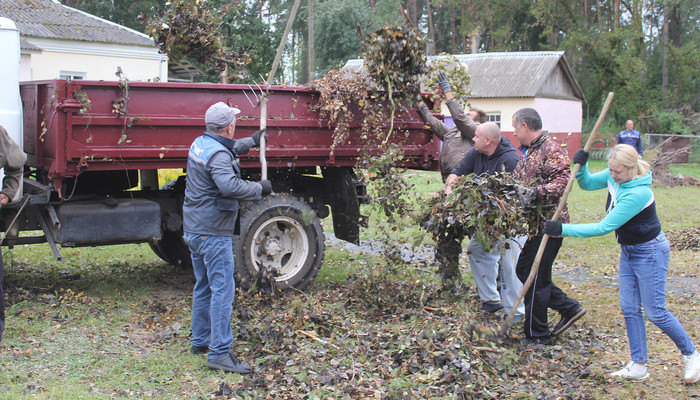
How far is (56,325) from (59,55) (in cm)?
1918

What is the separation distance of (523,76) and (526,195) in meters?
27.4

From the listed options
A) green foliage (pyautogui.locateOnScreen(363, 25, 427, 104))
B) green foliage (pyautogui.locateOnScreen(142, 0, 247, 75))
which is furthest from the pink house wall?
green foliage (pyautogui.locateOnScreen(363, 25, 427, 104))

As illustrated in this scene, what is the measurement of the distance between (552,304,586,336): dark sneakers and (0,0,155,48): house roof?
20.5m

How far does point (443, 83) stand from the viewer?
6801 mm

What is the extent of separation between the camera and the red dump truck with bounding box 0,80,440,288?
584 centimetres

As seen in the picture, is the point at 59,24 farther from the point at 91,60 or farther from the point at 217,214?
the point at 217,214

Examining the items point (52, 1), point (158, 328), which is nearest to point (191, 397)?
point (158, 328)

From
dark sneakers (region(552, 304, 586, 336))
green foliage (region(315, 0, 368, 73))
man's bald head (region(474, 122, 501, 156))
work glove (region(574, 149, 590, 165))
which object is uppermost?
green foliage (region(315, 0, 368, 73))

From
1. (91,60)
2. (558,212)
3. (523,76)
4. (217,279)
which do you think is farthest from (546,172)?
(523,76)

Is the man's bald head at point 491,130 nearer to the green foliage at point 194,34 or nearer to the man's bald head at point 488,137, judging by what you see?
the man's bald head at point 488,137

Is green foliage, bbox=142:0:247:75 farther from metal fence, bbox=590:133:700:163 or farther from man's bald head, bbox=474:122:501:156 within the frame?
metal fence, bbox=590:133:700:163

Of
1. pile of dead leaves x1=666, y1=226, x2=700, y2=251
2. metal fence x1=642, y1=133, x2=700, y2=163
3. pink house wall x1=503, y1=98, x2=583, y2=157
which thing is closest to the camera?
pile of dead leaves x1=666, y1=226, x2=700, y2=251

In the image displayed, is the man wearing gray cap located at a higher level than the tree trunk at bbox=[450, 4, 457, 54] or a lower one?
lower

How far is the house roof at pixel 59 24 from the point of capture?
21.9 metres
